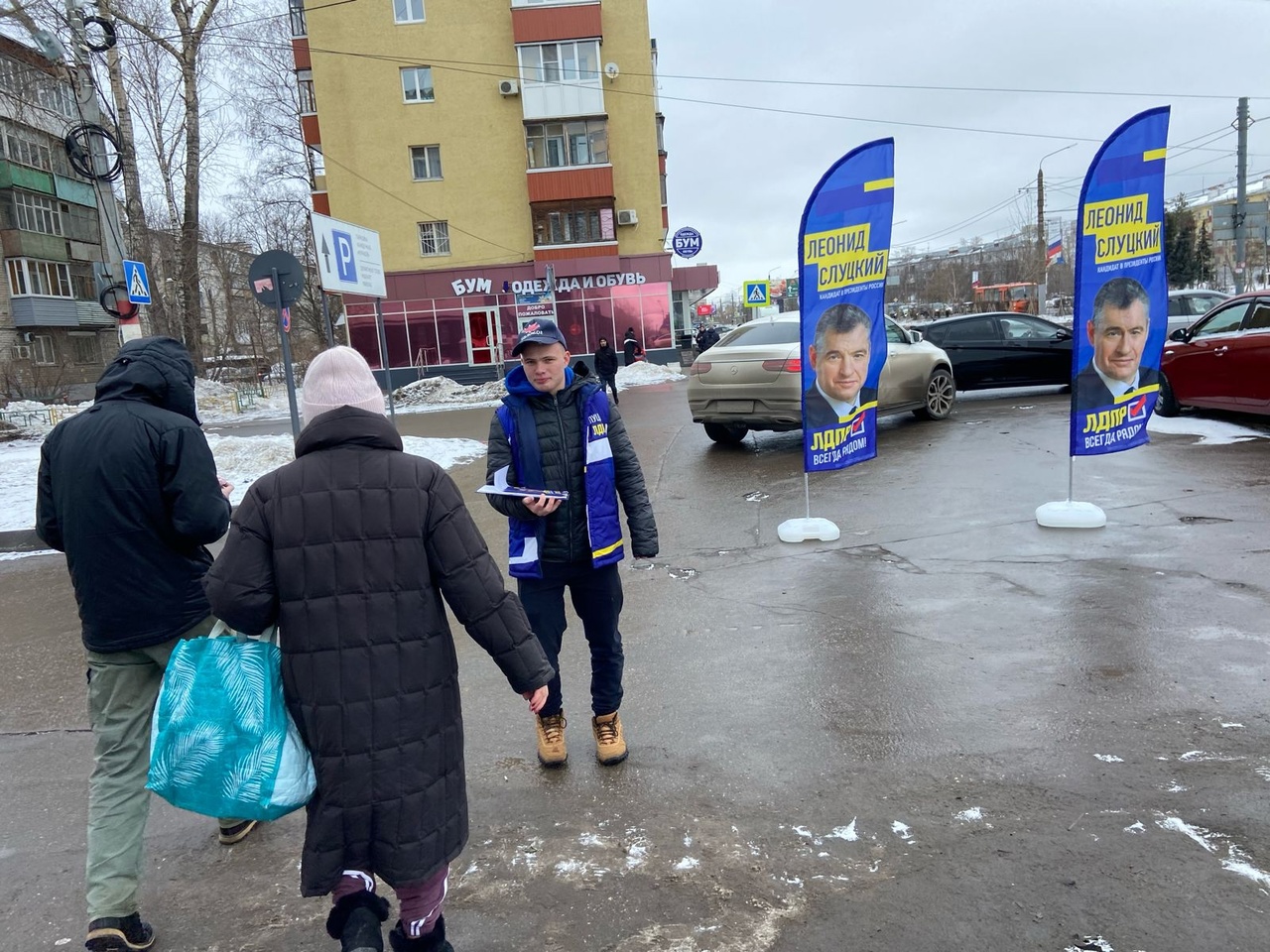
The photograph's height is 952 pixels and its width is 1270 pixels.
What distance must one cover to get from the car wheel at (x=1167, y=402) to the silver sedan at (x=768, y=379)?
2.91m

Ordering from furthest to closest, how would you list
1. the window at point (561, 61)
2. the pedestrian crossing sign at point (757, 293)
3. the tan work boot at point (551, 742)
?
the pedestrian crossing sign at point (757, 293) → the window at point (561, 61) → the tan work boot at point (551, 742)

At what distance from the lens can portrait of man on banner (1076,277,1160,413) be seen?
670 cm

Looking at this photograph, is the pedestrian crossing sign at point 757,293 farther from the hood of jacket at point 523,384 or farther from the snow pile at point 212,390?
the hood of jacket at point 523,384

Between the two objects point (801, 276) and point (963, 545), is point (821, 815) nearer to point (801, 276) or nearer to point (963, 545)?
point (963, 545)

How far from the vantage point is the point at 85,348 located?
44938 millimetres

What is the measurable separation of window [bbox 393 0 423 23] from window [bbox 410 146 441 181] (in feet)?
15.2

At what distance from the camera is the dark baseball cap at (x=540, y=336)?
11.2 ft

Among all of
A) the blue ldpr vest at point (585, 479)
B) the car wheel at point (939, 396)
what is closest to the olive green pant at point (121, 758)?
the blue ldpr vest at point (585, 479)

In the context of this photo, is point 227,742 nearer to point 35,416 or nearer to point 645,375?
point 35,416

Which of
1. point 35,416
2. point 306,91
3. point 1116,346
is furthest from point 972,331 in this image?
point 306,91

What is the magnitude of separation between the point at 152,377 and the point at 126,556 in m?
0.59

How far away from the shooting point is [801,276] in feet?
21.4

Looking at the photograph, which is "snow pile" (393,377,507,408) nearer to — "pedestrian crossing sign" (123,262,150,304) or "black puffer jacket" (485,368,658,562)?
"pedestrian crossing sign" (123,262,150,304)

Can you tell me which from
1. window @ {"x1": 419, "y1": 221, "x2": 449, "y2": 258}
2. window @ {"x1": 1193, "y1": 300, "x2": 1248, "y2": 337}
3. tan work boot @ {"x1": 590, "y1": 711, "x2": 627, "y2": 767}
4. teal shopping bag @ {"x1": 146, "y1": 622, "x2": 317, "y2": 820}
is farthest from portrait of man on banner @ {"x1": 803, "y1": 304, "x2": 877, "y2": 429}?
window @ {"x1": 419, "y1": 221, "x2": 449, "y2": 258}
